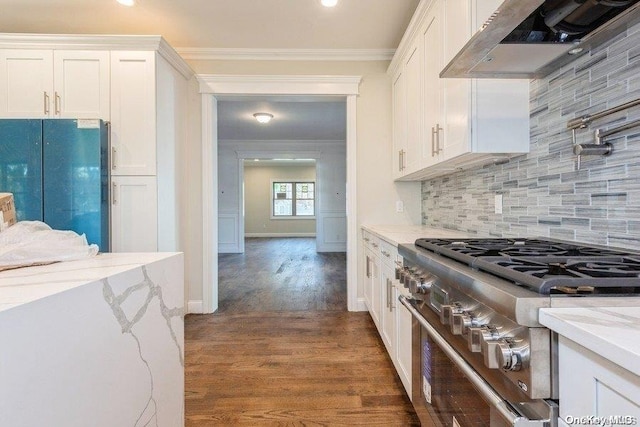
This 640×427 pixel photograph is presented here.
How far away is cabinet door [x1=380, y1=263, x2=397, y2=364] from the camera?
199 centimetres

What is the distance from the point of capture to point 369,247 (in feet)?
9.68

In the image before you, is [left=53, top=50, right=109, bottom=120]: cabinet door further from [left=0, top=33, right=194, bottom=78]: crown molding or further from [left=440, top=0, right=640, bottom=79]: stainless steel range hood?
[left=440, top=0, right=640, bottom=79]: stainless steel range hood

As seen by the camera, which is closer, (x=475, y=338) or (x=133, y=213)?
(x=475, y=338)

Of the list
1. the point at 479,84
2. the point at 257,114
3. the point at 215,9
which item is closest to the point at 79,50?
the point at 215,9

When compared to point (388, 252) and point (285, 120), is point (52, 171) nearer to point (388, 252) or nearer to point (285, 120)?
point (388, 252)

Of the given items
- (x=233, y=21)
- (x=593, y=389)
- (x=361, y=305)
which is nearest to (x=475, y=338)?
(x=593, y=389)

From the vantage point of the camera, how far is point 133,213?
8.86 feet

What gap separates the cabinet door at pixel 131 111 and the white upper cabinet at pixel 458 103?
6.87ft

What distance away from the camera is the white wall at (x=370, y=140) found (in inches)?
130

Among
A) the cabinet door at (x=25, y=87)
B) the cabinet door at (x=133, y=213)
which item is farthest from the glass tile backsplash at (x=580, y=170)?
the cabinet door at (x=25, y=87)

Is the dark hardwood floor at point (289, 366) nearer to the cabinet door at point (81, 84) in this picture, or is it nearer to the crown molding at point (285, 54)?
the cabinet door at point (81, 84)

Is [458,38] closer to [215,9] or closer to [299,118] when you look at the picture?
[215,9]

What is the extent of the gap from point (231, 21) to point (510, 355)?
2999 mm

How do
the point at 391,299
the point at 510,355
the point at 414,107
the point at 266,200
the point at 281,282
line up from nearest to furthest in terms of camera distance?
the point at 510,355
the point at 391,299
the point at 414,107
the point at 281,282
the point at 266,200
